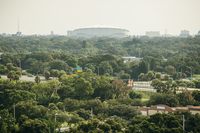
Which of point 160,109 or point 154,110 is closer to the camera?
point 160,109

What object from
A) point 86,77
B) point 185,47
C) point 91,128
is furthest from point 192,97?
point 185,47

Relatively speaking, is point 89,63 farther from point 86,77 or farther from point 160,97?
point 160,97

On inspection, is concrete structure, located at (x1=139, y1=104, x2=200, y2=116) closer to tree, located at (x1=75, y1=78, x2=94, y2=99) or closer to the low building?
the low building

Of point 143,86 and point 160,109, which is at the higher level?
point 160,109

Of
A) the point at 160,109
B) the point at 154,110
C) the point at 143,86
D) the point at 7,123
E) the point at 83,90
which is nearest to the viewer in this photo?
the point at 7,123

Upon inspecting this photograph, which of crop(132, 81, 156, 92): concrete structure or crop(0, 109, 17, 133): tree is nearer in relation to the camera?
crop(0, 109, 17, 133): tree

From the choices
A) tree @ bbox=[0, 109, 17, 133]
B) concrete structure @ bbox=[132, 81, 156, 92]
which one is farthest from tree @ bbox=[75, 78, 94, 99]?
tree @ bbox=[0, 109, 17, 133]

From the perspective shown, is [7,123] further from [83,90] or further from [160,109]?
[83,90]

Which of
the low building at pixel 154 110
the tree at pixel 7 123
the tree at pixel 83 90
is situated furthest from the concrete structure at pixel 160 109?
the tree at pixel 7 123

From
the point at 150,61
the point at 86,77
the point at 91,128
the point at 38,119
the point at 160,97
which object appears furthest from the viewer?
the point at 150,61

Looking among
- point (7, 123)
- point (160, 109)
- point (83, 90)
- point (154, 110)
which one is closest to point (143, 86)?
point (83, 90)

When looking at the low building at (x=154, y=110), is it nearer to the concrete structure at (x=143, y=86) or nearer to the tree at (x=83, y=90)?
the tree at (x=83, y=90)
